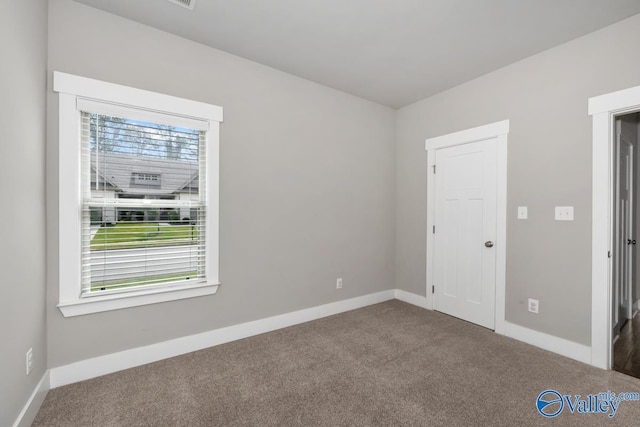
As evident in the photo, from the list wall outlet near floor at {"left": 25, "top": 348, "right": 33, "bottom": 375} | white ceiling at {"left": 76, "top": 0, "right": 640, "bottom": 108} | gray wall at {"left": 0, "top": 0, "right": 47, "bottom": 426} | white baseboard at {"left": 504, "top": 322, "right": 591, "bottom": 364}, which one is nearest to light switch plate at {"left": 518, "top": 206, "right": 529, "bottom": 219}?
white baseboard at {"left": 504, "top": 322, "right": 591, "bottom": 364}

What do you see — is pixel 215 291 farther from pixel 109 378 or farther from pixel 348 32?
pixel 348 32

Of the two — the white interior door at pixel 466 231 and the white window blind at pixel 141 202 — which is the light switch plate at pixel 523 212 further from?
the white window blind at pixel 141 202

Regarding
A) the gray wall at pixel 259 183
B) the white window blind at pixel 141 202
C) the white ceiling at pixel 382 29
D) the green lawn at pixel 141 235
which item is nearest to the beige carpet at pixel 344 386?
the gray wall at pixel 259 183

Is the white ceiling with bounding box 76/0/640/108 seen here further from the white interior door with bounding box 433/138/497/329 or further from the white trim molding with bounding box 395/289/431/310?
the white trim molding with bounding box 395/289/431/310

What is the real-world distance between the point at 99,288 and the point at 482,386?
2911 mm

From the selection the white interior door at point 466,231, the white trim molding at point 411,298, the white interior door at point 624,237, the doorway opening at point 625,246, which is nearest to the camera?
the doorway opening at point 625,246

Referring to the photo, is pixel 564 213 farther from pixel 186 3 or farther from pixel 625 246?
pixel 186 3

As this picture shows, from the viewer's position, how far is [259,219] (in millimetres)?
2975

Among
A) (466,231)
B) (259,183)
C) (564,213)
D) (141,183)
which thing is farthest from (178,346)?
(564,213)

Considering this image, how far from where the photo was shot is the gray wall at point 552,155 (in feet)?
7.82

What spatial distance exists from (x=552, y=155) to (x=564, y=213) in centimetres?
53

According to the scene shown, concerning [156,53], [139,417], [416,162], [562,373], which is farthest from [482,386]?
[156,53]

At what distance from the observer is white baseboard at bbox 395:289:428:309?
3777 millimetres

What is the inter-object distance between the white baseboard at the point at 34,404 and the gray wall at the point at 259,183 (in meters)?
0.14
